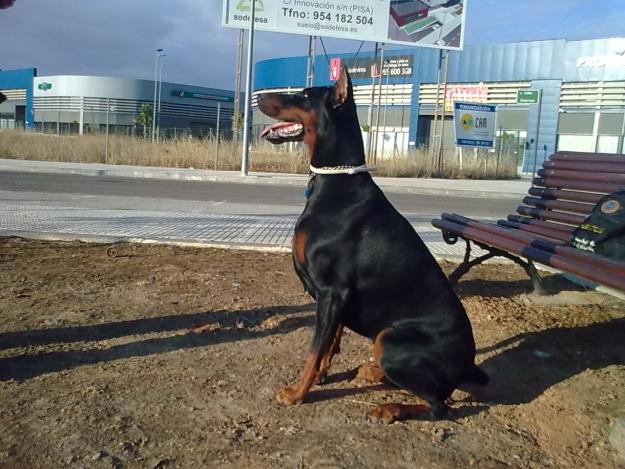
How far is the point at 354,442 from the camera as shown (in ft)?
8.38

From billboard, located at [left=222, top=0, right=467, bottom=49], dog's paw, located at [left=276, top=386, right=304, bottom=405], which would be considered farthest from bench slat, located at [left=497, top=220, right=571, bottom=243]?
billboard, located at [left=222, top=0, right=467, bottom=49]

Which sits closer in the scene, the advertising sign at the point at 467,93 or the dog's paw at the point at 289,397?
the dog's paw at the point at 289,397

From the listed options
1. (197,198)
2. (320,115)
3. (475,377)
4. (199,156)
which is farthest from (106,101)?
(475,377)

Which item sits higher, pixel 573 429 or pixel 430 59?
pixel 430 59

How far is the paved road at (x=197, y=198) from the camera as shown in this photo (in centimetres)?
1046

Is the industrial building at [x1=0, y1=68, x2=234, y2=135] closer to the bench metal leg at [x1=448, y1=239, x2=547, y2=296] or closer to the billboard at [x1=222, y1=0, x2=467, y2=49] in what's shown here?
the billboard at [x1=222, y1=0, x2=467, y2=49]

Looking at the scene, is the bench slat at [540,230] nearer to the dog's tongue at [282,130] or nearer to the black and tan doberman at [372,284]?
the black and tan doberman at [372,284]

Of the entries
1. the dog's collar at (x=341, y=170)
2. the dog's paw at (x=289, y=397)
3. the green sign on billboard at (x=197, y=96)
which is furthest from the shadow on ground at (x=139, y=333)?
the green sign on billboard at (x=197, y=96)

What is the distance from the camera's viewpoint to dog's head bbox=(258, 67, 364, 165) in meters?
3.08

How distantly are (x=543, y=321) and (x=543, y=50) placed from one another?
34779mm

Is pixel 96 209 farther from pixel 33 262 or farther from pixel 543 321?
pixel 543 321

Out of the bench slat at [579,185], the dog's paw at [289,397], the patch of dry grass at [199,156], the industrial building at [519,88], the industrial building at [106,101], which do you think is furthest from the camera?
the industrial building at [106,101]

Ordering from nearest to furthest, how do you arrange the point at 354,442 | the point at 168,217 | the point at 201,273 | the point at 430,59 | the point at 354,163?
the point at 354,442
the point at 354,163
the point at 201,273
the point at 168,217
the point at 430,59

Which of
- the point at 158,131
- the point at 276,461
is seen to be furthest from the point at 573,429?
the point at 158,131
